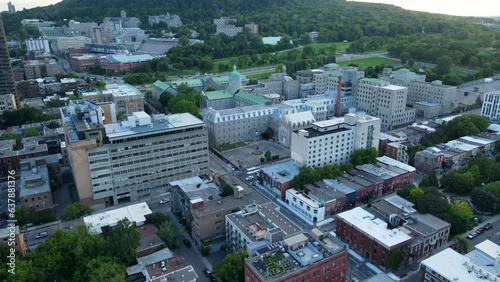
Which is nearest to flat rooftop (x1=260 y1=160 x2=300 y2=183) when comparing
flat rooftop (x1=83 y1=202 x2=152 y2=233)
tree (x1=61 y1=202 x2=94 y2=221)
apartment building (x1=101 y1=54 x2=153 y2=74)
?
flat rooftop (x1=83 y1=202 x2=152 y2=233)

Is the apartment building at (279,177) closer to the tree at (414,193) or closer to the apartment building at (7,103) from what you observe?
the tree at (414,193)

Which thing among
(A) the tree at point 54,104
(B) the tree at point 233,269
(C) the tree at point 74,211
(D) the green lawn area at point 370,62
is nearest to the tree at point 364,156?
(B) the tree at point 233,269

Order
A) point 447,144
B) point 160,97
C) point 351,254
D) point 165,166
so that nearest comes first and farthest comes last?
point 351,254 → point 165,166 → point 447,144 → point 160,97

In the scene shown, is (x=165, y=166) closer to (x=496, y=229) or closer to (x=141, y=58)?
(x=496, y=229)

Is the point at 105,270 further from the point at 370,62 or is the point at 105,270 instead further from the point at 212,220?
the point at 370,62

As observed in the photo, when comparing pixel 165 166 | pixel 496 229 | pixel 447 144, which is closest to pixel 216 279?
pixel 165 166

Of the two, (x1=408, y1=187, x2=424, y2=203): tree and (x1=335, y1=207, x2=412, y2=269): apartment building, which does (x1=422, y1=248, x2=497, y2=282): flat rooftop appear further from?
(x1=408, y1=187, x2=424, y2=203): tree
